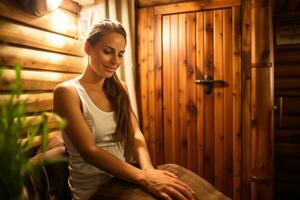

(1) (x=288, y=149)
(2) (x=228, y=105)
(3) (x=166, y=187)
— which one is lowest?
(1) (x=288, y=149)

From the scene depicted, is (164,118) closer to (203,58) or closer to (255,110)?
(203,58)

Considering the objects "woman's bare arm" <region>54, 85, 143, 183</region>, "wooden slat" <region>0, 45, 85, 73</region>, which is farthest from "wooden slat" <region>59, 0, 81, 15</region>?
"woman's bare arm" <region>54, 85, 143, 183</region>

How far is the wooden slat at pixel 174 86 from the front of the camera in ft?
7.82

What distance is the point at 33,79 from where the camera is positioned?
1764mm

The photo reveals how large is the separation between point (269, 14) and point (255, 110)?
0.58 meters

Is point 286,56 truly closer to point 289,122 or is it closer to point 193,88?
point 289,122

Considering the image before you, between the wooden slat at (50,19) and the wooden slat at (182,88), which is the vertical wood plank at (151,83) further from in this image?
the wooden slat at (50,19)

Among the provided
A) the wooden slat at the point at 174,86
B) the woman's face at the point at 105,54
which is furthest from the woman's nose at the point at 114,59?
the wooden slat at the point at 174,86

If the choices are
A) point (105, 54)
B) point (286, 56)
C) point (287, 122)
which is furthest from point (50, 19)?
point (287, 122)

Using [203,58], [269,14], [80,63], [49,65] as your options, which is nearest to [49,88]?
[49,65]

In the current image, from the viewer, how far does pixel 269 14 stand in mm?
1700

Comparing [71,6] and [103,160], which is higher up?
[71,6]

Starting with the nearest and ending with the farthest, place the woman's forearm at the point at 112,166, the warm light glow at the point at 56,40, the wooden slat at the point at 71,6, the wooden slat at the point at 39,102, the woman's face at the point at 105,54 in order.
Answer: the woman's forearm at the point at 112,166
the woman's face at the point at 105,54
the wooden slat at the point at 39,102
the warm light glow at the point at 56,40
the wooden slat at the point at 71,6

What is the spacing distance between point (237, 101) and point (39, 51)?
148 cm
